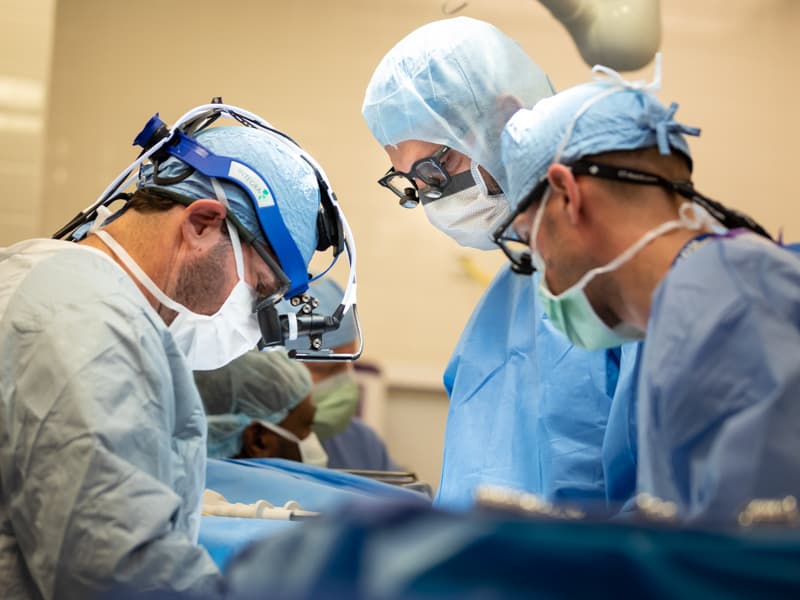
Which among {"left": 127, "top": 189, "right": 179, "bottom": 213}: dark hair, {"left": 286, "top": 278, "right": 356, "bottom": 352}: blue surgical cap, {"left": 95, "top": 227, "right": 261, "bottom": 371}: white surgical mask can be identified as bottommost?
{"left": 286, "top": 278, "right": 356, "bottom": 352}: blue surgical cap

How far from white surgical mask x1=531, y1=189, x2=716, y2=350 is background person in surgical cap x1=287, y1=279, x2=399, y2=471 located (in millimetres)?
2250

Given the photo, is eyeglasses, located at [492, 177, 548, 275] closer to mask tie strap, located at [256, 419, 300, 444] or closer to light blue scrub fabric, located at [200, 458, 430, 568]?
light blue scrub fabric, located at [200, 458, 430, 568]

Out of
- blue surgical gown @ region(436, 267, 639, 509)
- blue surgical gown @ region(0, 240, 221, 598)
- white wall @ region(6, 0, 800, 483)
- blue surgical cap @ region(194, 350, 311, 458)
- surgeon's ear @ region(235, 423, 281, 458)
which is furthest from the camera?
white wall @ region(6, 0, 800, 483)

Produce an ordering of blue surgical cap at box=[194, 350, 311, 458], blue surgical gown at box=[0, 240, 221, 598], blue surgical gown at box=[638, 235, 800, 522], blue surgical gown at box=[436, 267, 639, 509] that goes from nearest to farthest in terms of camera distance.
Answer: blue surgical gown at box=[638, 235, 800, 522], blue surgical gown at box=[0, 240, 221, 598], blue surgical gown at box=[436, 267, 639, 509], blue surgical cap at box=[194, 350, 311, 458]

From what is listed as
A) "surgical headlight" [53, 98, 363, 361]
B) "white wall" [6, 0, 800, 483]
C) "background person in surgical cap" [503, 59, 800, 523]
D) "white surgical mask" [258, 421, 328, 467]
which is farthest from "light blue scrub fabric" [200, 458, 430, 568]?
"white wall" [6, 0, 800, 483]

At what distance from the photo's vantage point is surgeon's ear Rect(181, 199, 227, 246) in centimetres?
194

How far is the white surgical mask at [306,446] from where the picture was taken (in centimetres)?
334

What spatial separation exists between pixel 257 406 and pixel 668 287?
2141 mm

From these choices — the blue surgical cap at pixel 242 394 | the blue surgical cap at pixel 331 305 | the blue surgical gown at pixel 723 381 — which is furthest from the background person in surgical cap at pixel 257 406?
the blue surgical gown at pixel 723 381

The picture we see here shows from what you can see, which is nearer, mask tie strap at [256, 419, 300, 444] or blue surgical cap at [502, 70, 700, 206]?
blue surgical cap at [502, 70, 700, 206]

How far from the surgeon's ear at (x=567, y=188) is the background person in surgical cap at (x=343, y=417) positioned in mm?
→ 2329

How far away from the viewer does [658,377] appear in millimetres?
1320

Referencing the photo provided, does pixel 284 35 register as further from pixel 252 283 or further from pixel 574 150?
pixel 574 150

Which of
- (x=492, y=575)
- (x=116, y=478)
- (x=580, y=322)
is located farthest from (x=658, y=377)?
(x=116, y=478)
